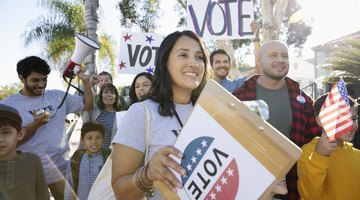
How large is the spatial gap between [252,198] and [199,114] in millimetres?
288

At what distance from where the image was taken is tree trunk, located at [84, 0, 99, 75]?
5.66m

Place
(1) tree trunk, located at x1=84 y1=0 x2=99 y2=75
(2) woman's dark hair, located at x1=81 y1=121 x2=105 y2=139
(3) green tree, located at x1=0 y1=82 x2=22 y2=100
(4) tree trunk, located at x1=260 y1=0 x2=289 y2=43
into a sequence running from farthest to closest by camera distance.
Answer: (3) green tree, located at x1=0 y1=82 x2=22 y2=100
(4) tree trunk, located at x1=260 y1=0 x2=289 y2=43
(1) tree trunk, located at x1=84 y1=0 x2=99 y2=75
(2) woman's dark hair, located at x1=81 y1=121 x2=105 y2=139

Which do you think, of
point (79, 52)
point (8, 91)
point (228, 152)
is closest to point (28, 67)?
point (79, 52)

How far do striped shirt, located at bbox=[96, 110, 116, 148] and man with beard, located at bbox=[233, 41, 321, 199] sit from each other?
1.68 meters

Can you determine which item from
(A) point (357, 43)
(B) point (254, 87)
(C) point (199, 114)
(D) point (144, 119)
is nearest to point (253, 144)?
(C) point (199, 114)

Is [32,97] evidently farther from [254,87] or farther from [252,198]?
[252,198]

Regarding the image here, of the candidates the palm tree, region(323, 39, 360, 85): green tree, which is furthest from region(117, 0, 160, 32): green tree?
region(323, 39, 360, 85): green tree

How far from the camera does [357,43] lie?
434 inches

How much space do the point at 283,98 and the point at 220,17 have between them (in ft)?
6.76

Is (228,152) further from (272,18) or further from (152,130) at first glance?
(272,18)

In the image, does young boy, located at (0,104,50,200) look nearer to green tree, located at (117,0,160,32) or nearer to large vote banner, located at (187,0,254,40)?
large vote banner, located at (187,0,254,40)

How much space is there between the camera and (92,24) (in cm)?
568

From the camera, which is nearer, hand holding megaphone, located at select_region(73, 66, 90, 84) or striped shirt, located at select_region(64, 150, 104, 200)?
striped shirt, located at select_region(64, 150, 104, 200)

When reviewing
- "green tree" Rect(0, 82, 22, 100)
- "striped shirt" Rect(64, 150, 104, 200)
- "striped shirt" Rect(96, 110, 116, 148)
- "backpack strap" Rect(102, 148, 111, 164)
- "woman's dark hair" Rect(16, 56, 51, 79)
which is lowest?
"green tree" Rect(0, 82, 22, 100)
